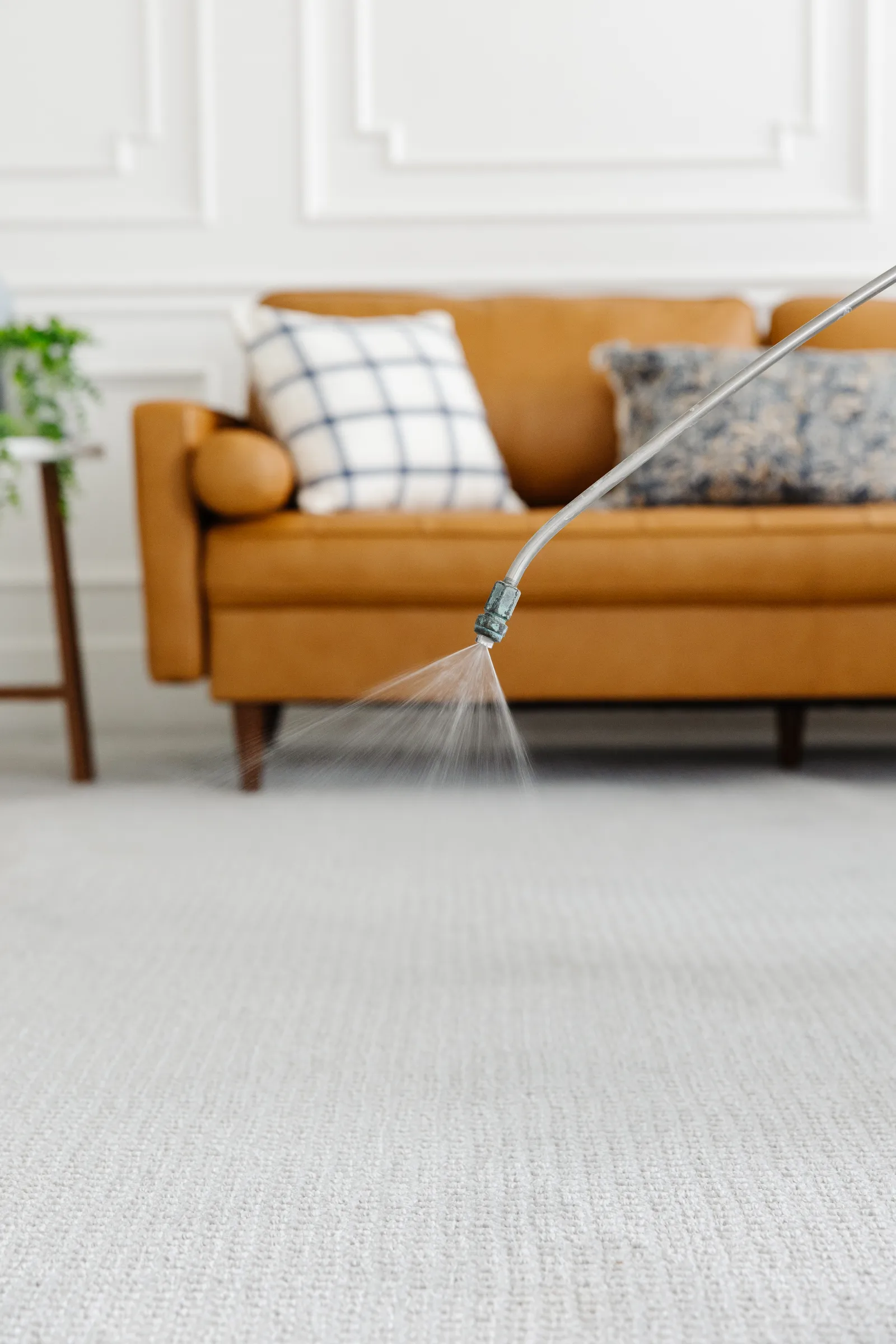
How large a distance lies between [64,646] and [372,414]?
72cm

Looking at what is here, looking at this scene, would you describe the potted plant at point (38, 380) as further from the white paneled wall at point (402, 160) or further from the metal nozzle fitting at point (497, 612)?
the metal nozzle fitting at point (497, 612)

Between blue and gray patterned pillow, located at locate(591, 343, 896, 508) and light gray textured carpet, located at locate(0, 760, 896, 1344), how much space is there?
2.42ft

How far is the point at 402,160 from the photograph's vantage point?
10.0ft

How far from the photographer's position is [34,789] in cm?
234

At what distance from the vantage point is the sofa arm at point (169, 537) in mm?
2188

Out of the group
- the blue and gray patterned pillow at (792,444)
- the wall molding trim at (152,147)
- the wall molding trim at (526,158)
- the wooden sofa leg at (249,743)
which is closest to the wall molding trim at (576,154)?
the wall molding trim at (526,158)

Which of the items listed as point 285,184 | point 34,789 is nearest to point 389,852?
point 34,789

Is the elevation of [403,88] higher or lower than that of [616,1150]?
higher

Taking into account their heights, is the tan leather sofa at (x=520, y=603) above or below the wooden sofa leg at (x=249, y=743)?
above

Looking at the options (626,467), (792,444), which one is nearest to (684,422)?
(626,467)

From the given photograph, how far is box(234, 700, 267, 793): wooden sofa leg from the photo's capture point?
2.26 metres

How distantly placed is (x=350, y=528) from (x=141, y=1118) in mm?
1340

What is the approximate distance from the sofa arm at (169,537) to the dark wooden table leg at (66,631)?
0.27 metres

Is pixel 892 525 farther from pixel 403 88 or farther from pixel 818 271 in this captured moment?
pixel 403 88
